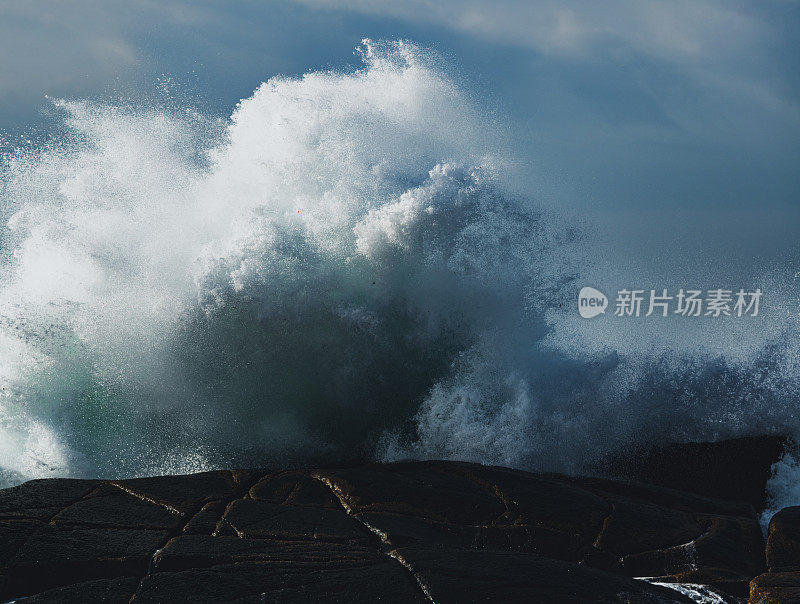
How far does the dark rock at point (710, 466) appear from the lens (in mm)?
6562

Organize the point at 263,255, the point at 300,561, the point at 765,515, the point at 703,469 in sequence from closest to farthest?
1. the point at 300,561
2. the point at 765,515
3. the point at 703,469
4. the point at 263,255

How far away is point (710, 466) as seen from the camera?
690cm

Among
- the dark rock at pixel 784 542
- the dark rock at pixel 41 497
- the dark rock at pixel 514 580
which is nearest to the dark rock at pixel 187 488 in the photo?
the dark rock at pixel 41 497

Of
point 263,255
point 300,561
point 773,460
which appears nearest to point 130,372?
point 263,255

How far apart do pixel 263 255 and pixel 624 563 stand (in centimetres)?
547

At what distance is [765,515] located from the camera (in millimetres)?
5906

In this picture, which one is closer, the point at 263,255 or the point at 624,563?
the point at 624,563

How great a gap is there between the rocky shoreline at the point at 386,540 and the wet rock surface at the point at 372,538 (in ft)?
0.04

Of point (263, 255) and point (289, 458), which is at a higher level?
point (263, 255)

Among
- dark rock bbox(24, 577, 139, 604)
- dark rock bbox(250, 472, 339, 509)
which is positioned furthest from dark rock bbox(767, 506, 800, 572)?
dark rock bbox(24, 577, 139, 604)

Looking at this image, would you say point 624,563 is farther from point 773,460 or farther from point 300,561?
point 773,460

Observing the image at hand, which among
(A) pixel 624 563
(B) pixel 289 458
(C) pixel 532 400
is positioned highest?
(C) pixel 532 400

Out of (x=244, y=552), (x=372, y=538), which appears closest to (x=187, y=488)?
(x=244, y=552)

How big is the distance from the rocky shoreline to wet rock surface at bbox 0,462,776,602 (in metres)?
0.01
